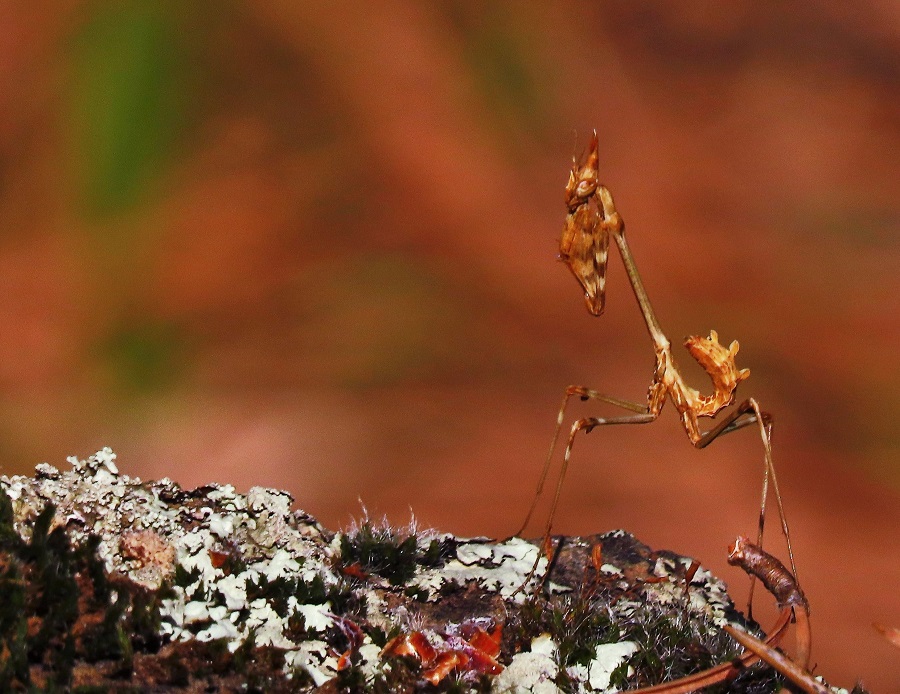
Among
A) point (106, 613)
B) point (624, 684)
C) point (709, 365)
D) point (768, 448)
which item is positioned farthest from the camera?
point (709, 365)

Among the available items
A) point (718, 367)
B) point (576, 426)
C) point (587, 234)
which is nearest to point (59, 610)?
point (576, 426)

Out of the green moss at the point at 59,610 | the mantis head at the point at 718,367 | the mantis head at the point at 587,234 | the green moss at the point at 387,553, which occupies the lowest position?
the green moss at the point at 59,610

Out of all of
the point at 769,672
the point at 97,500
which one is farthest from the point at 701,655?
the point at 97,500

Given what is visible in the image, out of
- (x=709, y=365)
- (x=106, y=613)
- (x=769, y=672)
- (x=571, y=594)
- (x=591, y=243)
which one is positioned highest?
(x=591, y=243)

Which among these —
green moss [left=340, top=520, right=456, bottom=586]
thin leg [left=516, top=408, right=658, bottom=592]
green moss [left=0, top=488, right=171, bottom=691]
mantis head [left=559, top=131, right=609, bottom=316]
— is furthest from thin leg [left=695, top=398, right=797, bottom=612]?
green moss [left=0, top=488, right=171, bottom=691]

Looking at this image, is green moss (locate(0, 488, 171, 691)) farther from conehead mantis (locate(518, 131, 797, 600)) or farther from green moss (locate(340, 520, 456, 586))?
conehead mantis (locate(518, 131, 797, 600))

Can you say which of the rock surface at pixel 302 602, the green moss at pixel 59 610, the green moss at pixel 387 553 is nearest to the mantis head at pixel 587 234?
the rock surface at pixel 302 602

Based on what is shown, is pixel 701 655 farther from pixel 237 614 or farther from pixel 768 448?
pixel 237 614

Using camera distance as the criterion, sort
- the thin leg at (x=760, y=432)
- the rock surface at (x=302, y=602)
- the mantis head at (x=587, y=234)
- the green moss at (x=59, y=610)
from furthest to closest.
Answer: the mantis head at (x=587, y=234)
the thin leg at (x=760, y=432)
the rock surface at (x=302, y=602)
the green moss at (x=59, y=610)

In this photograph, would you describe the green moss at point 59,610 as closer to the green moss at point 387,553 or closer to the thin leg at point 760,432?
the green moss at point 387,553

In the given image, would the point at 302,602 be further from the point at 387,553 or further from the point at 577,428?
the point at 577,428
